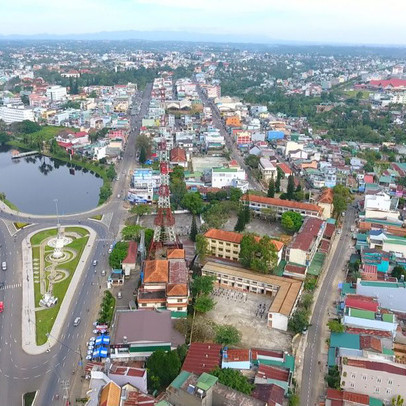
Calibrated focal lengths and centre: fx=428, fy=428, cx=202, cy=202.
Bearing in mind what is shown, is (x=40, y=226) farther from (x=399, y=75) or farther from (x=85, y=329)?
(x=399, y=75)

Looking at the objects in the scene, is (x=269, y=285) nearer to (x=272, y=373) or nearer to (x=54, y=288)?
(x=272, y=373)

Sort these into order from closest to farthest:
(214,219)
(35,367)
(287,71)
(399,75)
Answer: (35,367) < (214,219) < (399,75) < (287,71)

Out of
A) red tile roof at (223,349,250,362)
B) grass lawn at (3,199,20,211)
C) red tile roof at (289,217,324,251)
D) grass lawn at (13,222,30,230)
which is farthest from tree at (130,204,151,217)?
red tile roof at (223,349,250,362)

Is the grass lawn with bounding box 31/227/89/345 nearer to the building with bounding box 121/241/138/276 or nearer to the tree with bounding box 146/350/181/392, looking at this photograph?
the building with bounding box 121/241/138/276

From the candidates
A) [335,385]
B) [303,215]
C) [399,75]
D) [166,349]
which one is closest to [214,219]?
[303,215]

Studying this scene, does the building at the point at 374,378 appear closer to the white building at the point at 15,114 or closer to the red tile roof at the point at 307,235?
the red tile roof at the point at 307,235

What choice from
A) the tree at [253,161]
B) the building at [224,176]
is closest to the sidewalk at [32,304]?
the building at [224,176]
